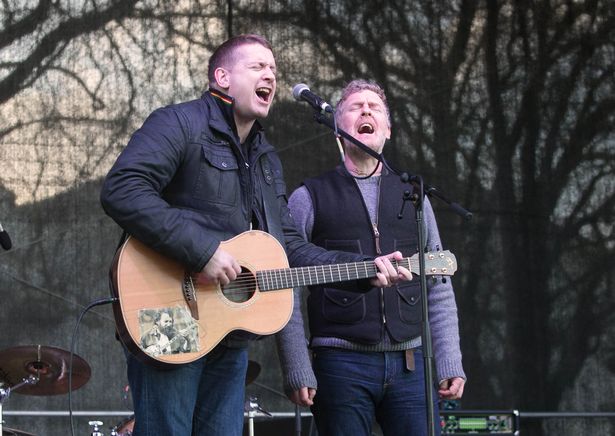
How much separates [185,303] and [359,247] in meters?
0.86

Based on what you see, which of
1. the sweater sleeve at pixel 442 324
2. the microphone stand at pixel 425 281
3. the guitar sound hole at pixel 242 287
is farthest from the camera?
the sweater sleeve at pixel 442 324

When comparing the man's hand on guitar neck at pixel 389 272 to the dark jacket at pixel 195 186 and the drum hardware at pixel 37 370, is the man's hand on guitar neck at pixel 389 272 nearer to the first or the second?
the dark jacket at pixel 195 186

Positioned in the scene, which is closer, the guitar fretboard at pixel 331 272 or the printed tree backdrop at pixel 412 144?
the guitar fretboard at pixel 331 272

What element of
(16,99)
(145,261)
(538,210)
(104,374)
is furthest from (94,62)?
(145,261)

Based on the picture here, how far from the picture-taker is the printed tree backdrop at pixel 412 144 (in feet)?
20.0

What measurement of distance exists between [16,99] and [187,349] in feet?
10.9

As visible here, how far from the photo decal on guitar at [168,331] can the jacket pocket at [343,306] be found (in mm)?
691

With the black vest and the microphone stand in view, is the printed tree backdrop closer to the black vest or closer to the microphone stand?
the black vest

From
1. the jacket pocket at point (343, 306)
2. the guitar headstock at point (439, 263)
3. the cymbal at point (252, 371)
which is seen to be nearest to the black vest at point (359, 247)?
the jacket pocket at point (343, 306)

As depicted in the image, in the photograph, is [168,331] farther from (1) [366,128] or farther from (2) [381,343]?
(1) [366,128]

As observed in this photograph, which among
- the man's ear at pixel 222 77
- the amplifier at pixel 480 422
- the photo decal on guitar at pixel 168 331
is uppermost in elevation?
the man's ear at pixel 222 77

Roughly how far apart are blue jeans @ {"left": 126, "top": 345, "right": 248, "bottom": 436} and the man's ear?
883 mm

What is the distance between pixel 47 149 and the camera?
20.1ft

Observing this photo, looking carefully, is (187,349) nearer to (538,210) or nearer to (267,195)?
(267,195)
